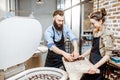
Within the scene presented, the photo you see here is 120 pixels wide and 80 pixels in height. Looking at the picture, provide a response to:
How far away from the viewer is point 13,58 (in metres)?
1.63

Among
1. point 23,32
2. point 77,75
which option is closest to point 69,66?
point 77,75

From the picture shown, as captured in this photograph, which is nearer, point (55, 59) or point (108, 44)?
point (108, 44)

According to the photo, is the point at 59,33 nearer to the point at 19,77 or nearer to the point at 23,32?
the point at 19,77

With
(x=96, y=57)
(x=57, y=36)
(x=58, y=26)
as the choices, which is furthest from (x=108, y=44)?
(x=57, y=36)

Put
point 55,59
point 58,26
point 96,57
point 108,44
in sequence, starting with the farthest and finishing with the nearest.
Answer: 1. point 55,59
2. point 58,26
3. point 96,57
4. point 108,44

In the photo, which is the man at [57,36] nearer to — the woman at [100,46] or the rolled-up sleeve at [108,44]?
the woman at [100,46]

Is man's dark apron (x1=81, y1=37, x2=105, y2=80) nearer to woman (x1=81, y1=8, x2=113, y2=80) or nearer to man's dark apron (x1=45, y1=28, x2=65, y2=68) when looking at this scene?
woman (x1=81, y1=8, x2=113, y2=80)

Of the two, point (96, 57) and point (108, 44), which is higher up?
point (108, 44)

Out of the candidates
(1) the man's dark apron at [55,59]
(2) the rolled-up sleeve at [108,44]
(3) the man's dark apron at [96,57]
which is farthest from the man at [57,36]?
(2) the rolled-up sleeve at [108,44]

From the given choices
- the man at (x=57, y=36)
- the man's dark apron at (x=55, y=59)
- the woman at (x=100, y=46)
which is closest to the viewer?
the woman at (x=100, y=46)

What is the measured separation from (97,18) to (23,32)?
37.4 inches

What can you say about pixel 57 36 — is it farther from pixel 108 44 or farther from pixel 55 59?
pixel 108 44

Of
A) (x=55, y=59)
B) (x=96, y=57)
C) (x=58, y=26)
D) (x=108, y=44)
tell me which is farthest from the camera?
(x=55, y=59)

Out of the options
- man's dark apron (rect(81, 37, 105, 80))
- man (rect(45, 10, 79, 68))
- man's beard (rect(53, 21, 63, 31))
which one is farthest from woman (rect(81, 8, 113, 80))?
man's beard (rect(53, 21, 63, 31))
